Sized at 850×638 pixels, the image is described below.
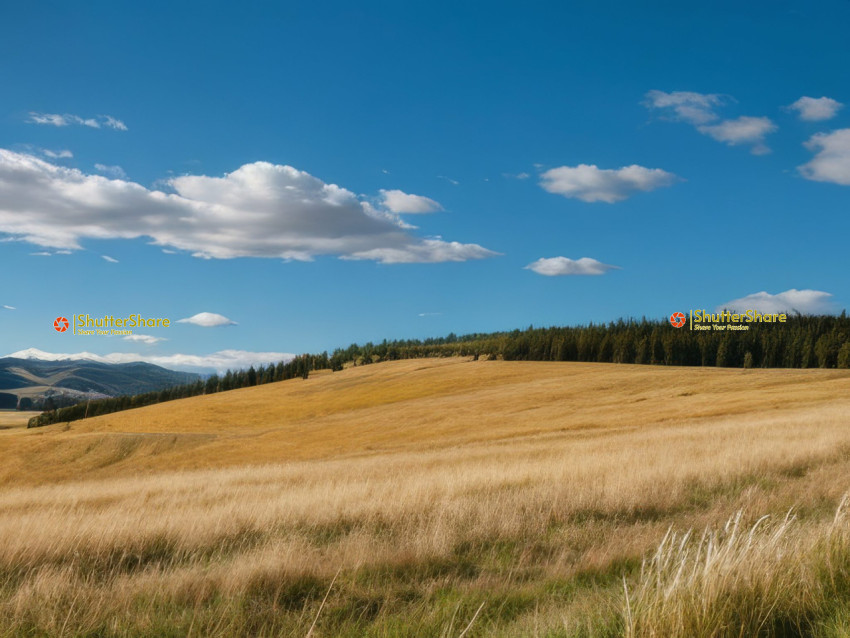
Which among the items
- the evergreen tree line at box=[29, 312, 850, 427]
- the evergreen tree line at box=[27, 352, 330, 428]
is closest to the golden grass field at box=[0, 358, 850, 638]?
the evergreen tree line at box=[29, 312, 850, 427]

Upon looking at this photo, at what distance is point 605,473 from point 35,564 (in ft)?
33.0

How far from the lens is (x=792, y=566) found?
5219 millimetres

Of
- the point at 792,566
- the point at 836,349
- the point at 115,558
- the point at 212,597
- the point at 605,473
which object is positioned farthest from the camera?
the point at 836,349

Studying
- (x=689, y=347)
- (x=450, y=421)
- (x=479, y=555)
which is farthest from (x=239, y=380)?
(x=479, y=555)

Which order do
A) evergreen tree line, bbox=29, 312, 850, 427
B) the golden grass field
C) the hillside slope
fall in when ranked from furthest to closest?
evergreen tree line, bbox=29, 312, 850, 427, the hillside slope, the golden grass field

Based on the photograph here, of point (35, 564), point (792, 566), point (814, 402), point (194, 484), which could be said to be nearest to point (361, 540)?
point (35, 564)

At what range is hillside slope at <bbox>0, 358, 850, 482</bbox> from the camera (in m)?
41.6

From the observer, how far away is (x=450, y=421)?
59.5 m

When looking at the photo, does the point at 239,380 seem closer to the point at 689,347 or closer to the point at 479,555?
the point at 689,347

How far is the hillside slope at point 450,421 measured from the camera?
41.6 m

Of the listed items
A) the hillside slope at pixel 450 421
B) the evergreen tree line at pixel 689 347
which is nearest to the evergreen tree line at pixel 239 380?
the evergreen tree line at pixel 689 347

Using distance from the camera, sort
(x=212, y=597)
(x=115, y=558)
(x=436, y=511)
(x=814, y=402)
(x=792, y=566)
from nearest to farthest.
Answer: (x=792, y=566)
(x=212, y=597)
(x=115, y=558)
(x=436, y=511)
(x=814, y=402)

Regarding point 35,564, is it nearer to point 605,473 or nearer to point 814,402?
point 605,473

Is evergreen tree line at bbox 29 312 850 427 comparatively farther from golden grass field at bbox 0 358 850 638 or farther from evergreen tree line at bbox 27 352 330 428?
golden grass field at bbox 0 358 850 638
